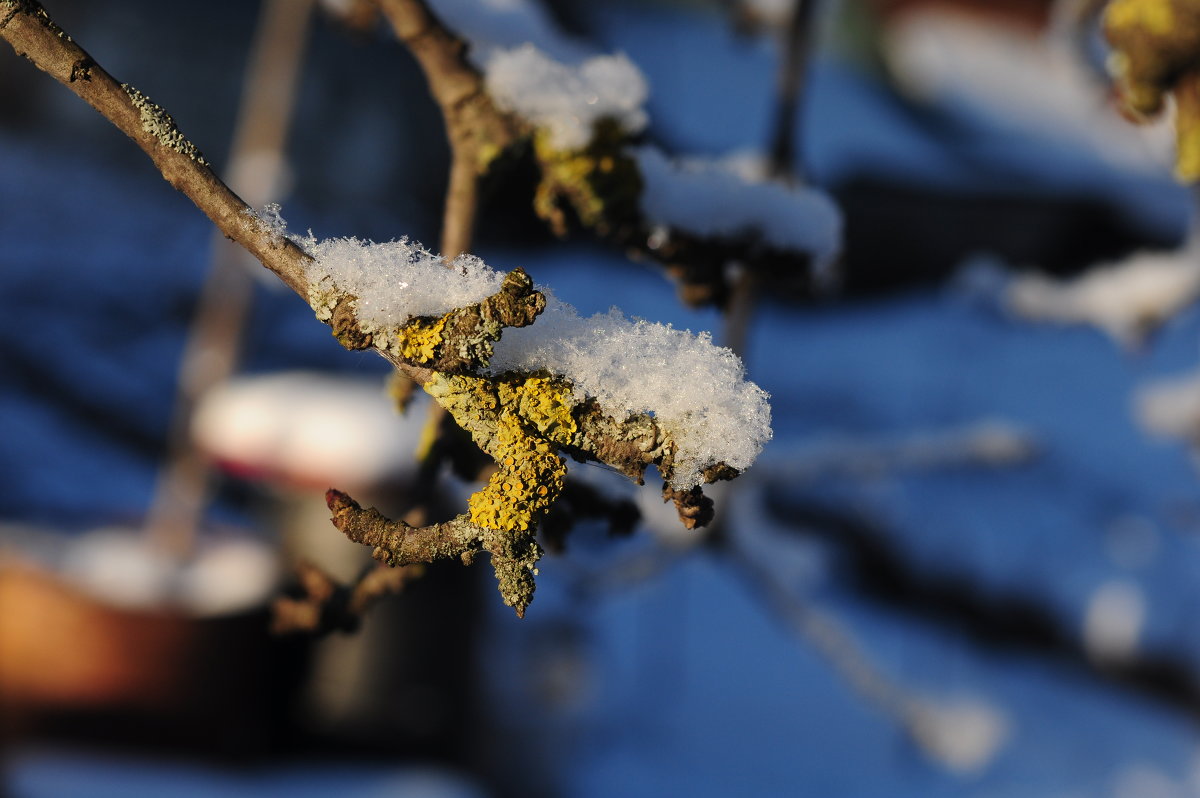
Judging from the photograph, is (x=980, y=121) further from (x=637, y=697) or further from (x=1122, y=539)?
(x=637, y=697)

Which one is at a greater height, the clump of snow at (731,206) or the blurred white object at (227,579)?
the blurred white object at (227,579)

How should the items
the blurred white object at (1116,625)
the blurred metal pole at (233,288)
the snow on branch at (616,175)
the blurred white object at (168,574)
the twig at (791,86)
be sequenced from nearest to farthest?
1. the snow on branch at (616,175)
2. the twig at (791,86)
3. the blurred white object at (168,574)
4. the blurred metal pole at (233,288)
5. the blurred white object at (1116,625)

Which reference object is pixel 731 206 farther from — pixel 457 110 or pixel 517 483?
pixel 517 483

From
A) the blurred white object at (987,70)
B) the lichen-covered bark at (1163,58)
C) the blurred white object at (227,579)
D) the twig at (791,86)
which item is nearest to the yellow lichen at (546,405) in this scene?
the lichen-covered bark at (1163,58)

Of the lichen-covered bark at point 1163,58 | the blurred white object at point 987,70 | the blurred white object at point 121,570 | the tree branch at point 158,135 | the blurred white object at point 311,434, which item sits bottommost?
the tree branch at point 158,135

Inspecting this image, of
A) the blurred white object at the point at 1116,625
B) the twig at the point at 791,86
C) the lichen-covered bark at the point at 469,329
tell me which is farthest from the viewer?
the blurred white object at the point at 1116,625

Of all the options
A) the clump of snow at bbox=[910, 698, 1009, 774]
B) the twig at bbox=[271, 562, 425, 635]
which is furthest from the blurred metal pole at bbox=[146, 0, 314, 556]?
the twig at bbox=[271, 562, 425, 635]

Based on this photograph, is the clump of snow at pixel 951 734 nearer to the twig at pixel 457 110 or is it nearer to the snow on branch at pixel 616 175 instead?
the snow on branch at pixel 616 175

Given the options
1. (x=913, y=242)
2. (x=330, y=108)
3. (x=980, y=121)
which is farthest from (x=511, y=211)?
(x=980, y=121)
